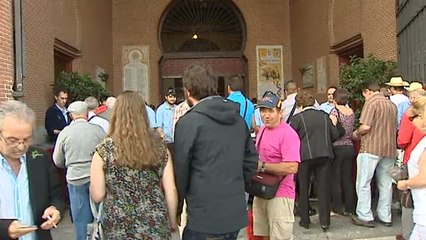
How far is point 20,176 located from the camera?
278 cm

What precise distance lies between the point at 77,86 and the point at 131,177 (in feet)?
29.0

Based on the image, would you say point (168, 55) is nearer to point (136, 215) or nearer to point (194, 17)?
point (194, 17)

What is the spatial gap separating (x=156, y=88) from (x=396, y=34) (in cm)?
1056

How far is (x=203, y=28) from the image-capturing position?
784 inches

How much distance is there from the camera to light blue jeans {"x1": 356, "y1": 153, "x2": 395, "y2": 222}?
21.1 feet

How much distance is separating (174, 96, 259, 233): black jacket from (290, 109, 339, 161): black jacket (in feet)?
9.92

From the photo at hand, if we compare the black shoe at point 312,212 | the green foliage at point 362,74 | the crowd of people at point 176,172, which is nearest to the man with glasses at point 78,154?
the crowd of people at point 176,172

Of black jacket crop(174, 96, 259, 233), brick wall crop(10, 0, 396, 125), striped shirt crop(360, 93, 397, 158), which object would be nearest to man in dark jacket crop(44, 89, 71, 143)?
brick wall crop(10, 0, 396, 125)

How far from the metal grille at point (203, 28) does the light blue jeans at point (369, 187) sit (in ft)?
45.1

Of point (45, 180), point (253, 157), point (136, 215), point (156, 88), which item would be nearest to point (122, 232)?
point (136, 215)

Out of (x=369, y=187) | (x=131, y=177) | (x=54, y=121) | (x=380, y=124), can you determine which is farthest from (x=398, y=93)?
(x=54, y=121)

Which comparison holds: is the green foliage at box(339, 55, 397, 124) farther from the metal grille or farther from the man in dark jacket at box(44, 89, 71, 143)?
the metal grille

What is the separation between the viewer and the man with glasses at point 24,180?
269 cm

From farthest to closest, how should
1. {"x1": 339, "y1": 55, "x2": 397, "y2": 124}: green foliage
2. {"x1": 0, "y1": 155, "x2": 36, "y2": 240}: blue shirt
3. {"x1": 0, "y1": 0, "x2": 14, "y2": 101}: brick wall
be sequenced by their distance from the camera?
{"x1": 339, "y1": 55, "x2": 397, "y2": 124}: green foliage, {"x1": 0, "y1": 0, "x2": 14, "y2": 101}: brick wall, {"x1": 0, "y1": 155, "x2": 36, "y2": 240}: blue shirt
